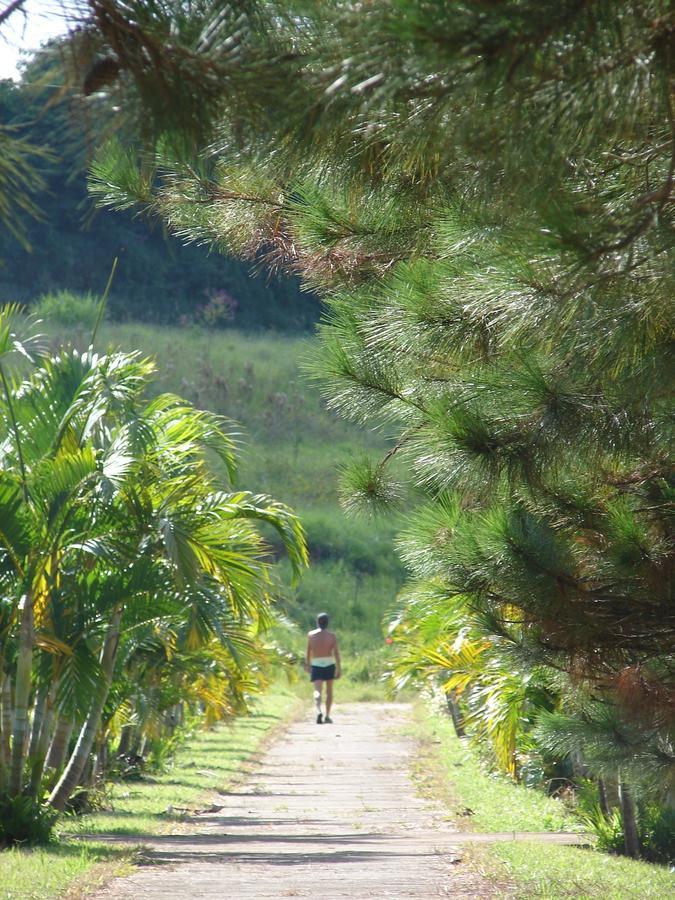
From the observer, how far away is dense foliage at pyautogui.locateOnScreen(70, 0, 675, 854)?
9.08 ft

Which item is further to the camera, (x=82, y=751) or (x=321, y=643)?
(x=321, y=643)

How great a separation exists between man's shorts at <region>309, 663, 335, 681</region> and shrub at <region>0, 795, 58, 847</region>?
1009cm

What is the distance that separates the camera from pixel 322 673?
1720 centimetres

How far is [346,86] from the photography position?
9.17ft

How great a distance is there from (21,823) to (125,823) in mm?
1496

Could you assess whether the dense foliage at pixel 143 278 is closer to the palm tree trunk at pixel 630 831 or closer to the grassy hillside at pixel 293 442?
the grassy hillside at pixel 293 442

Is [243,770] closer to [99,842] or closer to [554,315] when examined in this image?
[99,842]

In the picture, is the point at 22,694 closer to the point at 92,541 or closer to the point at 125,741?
the point at 92,541

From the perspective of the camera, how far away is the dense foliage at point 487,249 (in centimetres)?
277

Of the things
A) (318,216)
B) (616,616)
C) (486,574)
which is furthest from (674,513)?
(318,216)

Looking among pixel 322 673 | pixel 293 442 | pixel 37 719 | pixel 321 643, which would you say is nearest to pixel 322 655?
pixel 321 643

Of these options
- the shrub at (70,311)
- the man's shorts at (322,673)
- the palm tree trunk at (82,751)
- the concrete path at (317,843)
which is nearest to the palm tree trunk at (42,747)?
the palm tree trunk at (82,751)

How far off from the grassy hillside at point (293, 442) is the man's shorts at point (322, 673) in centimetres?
1262

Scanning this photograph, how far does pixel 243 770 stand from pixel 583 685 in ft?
25.2
